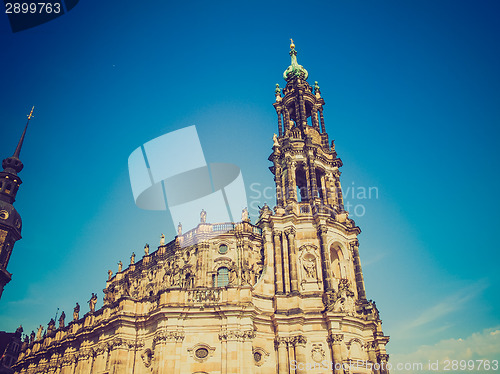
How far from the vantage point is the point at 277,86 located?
43125 mm

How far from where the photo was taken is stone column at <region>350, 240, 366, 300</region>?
31766 millimetres

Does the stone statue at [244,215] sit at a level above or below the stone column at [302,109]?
below

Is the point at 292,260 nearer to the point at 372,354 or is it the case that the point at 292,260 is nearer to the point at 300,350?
the point at 300,350

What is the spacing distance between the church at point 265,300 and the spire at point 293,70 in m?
1.17

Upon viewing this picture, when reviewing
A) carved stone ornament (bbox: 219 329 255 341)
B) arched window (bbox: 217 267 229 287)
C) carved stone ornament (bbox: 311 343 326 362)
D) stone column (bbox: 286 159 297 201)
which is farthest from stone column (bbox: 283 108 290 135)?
carved stone ornament (bbox: 219 329 255 341)

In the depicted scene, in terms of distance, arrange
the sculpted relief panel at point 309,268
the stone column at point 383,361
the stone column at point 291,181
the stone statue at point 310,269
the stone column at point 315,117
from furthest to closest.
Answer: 1. the stone column at point 315,117
2. the stone column at point 291,181
3. the stone column at point 383,361
4. the stone statue at point 310,269
5. the sculpted relief panel at point 309,268

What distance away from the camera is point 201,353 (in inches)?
987

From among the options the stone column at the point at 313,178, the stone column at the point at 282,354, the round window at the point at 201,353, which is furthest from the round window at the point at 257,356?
the stone column at the point at 313,178

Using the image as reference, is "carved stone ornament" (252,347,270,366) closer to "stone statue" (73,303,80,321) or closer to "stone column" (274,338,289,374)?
"stone column" (274,338,289,374)

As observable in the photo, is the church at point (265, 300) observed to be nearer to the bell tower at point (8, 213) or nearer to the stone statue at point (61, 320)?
the stone statue at point (61, 320)

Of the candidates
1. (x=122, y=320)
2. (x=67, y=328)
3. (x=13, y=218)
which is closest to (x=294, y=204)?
(x=122, y=320)

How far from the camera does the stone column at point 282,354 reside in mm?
26031

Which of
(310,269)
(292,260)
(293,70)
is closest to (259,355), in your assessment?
(292,260)

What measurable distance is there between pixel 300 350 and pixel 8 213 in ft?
169
